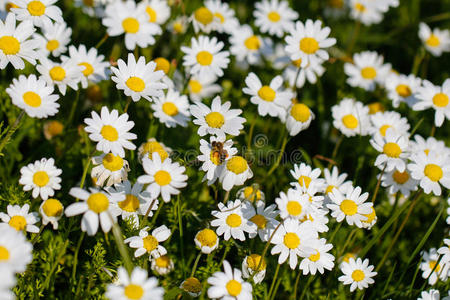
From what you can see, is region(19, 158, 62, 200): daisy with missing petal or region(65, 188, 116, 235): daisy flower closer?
region(65, 188, 116, 235): daisy flower

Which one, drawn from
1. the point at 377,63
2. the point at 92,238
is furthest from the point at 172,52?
the point at 92,238

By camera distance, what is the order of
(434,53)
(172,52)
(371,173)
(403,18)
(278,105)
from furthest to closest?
(403,18), (434,53), (172,52), (371,173), (278,105)

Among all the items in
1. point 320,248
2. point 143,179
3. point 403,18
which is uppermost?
point 403,18

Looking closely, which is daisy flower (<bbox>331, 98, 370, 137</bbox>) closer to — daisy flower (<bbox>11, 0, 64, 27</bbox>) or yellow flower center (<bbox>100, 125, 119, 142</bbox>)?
yellow flower center (<bbox>100, 125, 119, 142</bbox>)

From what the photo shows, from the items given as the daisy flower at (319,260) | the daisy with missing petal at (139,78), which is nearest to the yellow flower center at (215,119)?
the daisy with missing petal at (139,78)

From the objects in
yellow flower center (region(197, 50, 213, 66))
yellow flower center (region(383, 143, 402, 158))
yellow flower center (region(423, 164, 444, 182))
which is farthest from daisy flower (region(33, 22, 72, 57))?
yellow flower center (region(423, 164, 444, 182))

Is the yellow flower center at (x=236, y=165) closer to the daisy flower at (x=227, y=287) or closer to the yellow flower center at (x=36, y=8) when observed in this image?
the daisy flower at (x=227, y=287)

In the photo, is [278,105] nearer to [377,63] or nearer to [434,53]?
[377,63]
